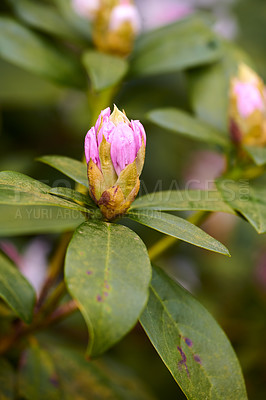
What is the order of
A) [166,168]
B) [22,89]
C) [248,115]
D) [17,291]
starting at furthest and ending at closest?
[166,168], [22,89], [248,115], [17,291]

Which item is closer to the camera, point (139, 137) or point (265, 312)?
point (139, 137)

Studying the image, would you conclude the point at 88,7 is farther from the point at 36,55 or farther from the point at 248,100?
the point at 248,100

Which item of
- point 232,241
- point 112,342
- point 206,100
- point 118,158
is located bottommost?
point 232,241

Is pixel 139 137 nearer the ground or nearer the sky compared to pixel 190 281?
nearer the sky

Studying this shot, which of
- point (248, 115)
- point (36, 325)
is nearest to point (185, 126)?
point (248, 115)

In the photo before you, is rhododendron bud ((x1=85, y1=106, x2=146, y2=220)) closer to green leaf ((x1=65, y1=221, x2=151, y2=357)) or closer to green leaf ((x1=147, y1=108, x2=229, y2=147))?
green leaf ((x1=65, y1=221, x2=151, y2=357))

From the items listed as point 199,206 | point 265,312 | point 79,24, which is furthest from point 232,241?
point 199,206

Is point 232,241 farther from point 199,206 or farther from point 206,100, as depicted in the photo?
point 199,206
